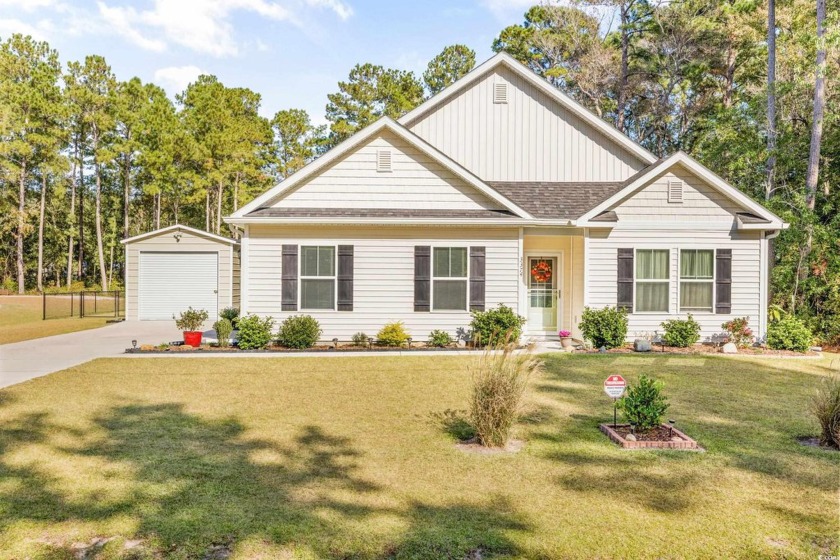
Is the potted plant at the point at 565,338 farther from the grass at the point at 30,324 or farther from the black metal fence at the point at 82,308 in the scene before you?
the black metal fence at the point at 82,308

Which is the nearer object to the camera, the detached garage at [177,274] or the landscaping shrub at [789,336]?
the landscaping shrub at [789,336]

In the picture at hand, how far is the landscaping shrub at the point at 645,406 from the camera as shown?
5.62 m

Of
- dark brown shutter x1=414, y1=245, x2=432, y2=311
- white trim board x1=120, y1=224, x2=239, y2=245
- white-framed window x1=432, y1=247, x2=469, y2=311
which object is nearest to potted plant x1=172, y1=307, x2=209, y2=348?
dark brown shutter x1=414, y1=245, x2=432, y2=311

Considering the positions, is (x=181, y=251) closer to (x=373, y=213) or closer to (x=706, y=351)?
(x=373, y=213)

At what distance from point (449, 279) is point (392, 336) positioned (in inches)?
74.3

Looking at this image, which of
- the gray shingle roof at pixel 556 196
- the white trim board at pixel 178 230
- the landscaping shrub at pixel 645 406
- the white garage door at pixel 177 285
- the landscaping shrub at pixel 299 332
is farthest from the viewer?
the white garage door at pixel 177 285

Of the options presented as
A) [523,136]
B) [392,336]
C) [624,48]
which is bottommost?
[392,336]

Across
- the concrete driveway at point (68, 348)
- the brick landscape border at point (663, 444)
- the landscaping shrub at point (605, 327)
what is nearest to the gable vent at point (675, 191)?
the landscaping shrub at point (605, 327)

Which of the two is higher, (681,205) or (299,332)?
(681,205)

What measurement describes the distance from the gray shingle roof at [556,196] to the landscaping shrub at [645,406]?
7449mm

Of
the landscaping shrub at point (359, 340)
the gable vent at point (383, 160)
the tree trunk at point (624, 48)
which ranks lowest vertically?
the landscaping shrub at point (359, 340)

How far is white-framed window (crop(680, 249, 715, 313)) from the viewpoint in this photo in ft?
41.1

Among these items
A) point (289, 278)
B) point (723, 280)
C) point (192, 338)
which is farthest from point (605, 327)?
point (192, 338)

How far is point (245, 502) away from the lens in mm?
4145
